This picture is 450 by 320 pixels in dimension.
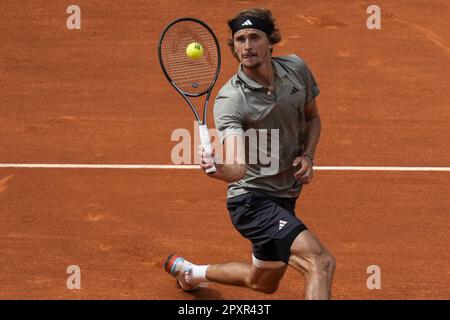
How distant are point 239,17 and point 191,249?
2.32 meters

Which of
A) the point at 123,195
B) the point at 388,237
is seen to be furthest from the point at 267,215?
the point at 123,195

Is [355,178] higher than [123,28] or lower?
lower

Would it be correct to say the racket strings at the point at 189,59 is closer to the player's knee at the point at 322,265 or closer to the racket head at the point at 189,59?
the racket head at the point at 189,59

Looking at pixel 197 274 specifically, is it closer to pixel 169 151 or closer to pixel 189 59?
pixel 189 59

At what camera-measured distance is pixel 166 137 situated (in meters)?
8.60

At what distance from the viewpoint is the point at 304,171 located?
5648 millimetres

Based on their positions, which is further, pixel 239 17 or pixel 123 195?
pixel 123 195

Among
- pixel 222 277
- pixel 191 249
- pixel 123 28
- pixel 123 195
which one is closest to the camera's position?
pixel 222 277

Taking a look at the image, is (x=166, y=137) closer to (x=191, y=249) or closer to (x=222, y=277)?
(x=191, y=249)

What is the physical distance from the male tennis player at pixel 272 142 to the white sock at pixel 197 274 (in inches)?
26.8

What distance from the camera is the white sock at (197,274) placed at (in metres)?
6.66

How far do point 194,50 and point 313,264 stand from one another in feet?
5.18
